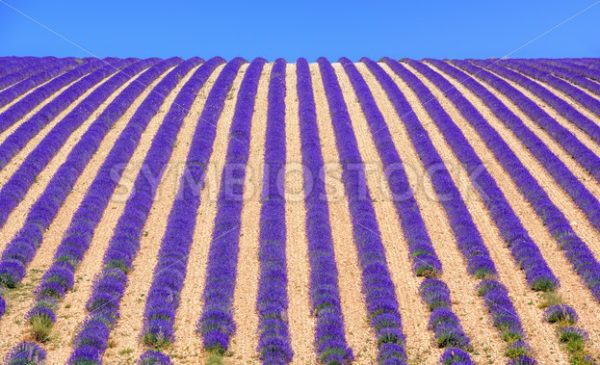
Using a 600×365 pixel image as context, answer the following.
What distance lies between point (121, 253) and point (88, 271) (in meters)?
0.86

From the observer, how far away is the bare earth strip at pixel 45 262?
11.8 m

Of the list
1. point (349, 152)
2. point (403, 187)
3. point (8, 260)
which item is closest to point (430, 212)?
point (403, 187)

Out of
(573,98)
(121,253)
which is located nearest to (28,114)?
(121,253)

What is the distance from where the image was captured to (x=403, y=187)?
1948 cm

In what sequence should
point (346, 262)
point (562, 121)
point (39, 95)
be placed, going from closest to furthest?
point (346, 262)
point (562, 121)
point (39, 95)

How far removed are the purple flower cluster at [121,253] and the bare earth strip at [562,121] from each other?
47.4 feet

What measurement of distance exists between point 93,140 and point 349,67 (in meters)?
19.1

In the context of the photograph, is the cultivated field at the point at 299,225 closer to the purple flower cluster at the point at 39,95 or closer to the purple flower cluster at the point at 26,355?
the purple flower cluster at the point at 26,355

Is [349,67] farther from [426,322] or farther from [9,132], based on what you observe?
[426,322]

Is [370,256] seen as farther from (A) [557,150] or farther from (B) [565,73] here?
(B) [565,73]

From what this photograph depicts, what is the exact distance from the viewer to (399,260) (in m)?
15.3

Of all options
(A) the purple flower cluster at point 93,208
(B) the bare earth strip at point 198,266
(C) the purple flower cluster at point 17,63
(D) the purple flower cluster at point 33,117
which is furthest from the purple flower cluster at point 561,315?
(C) the purple flower cluster at point 17,63

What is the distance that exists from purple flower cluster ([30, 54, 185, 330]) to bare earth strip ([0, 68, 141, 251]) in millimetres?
901

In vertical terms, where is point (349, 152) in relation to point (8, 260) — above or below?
above
